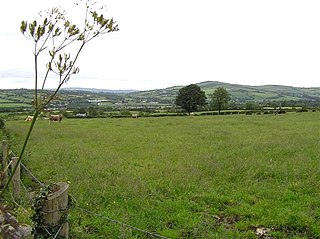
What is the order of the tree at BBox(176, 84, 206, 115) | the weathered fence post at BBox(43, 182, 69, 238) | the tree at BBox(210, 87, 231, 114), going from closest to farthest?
the weathered fence post at BBox(43, 182, 69, 238)
the tree at BBox(176, 84, 206, 115)
the tree at BBox(210, 87, 231, 114)

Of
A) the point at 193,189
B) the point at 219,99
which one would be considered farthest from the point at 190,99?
the point at 193,189

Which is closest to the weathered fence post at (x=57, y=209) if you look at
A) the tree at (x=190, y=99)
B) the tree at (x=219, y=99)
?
the tree at (x=190, y=99)

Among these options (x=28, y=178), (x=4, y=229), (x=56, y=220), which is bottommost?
(x=28, y=178)

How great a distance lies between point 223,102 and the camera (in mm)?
84688

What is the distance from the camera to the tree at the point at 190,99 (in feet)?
246

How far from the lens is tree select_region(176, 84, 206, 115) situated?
75125mm

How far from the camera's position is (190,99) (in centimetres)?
7494

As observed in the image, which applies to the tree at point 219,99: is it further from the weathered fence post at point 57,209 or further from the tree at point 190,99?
the weathered fence post at point 57,209

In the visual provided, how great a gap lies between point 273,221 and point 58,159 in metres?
11.0

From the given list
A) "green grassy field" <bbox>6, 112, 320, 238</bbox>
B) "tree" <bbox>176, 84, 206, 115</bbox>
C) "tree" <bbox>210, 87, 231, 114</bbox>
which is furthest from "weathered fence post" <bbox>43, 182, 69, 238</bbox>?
"tree" <bbox>210, 87, 231, 114</bbox>

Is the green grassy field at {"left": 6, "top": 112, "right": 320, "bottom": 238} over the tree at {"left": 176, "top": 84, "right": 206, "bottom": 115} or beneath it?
beneath

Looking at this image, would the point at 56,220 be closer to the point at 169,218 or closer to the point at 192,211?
the point at 169,218

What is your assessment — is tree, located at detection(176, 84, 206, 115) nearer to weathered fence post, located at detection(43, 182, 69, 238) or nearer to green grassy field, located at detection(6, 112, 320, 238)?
green grassy field, located at detection(6, 112, 320, 238)

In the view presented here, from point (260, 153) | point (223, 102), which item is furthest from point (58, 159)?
point (223, 102)
